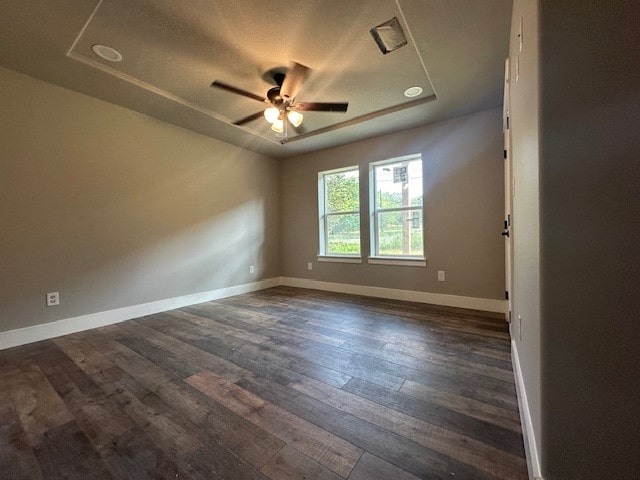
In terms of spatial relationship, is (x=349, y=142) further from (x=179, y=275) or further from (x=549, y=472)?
(x=549, y=472)

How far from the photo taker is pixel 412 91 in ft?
8.96

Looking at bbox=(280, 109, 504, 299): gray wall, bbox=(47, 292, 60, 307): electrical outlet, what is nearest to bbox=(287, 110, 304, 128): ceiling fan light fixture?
bbox=(280, 109, 504, 299): gray wall

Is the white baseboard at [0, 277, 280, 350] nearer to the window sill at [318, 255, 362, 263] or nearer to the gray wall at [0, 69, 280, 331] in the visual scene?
the gray wall at [0, 69, 280, 331]

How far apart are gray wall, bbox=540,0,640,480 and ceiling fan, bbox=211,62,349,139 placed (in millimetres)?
1773

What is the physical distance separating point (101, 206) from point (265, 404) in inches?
110

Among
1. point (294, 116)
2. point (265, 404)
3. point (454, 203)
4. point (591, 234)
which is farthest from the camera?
point (454, 203)

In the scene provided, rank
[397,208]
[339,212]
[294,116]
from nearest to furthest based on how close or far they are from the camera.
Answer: [294,116] → [397,208] → [339,212]

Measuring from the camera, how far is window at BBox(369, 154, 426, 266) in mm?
3697

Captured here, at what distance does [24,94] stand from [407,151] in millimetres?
4099

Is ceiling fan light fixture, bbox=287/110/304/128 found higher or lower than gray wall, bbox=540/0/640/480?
higher

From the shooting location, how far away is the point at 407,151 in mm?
3658

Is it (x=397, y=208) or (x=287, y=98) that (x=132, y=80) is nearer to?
(x=287, y=98)

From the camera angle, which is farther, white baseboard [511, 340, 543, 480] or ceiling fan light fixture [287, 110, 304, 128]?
ceiling fan light fixture [287, 110, 304, 128]

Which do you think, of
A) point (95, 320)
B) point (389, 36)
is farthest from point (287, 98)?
point (95, 320)
